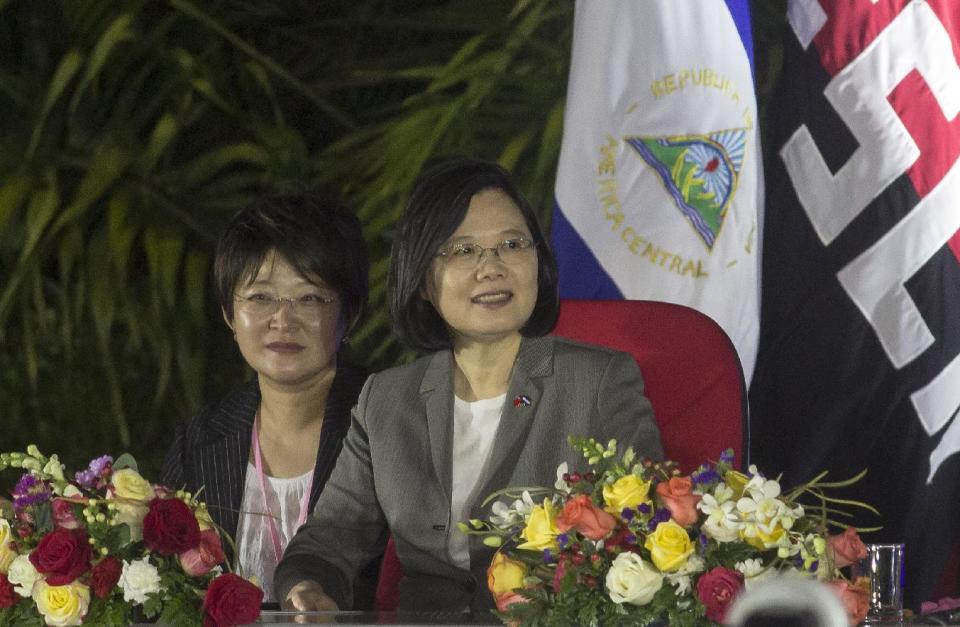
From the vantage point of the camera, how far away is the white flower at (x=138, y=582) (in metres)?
1.59

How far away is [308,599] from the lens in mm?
1979

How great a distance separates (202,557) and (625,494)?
527 mm

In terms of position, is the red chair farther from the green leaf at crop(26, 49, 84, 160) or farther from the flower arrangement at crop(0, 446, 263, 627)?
the green leaf at crop(26, 49, 84, 160)

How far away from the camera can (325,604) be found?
1.98 m

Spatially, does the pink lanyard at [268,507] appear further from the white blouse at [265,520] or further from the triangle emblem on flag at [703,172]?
the triangle emblem on flag at [703,172]

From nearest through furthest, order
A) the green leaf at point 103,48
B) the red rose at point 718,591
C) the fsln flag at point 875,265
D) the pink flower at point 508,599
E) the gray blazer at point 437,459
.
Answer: the red rose at point 718,591
the pink flower at point 508,599
the gray blazer at point 437,459
the fsln flag at point 875,265
the green leaf at point 103,48

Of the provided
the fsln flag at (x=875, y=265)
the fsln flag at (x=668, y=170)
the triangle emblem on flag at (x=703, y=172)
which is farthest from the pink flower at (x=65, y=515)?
the fsln flag at (x=875, y=265)

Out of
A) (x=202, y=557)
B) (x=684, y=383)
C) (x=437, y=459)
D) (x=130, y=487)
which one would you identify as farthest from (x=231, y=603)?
(x=684, y=383)

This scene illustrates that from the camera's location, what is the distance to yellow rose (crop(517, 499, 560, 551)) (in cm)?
149

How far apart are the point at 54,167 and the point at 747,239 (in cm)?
266

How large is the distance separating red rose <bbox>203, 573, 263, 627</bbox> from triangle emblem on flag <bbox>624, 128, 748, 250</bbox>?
1.85 metres

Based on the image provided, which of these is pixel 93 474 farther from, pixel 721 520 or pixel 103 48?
pixel 103 48

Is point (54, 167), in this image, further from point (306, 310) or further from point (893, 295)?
point (893, 295)

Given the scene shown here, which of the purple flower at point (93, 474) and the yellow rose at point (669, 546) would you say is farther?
the purple flower at point (93, 474)
